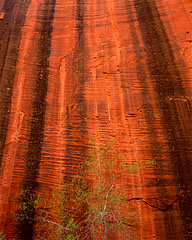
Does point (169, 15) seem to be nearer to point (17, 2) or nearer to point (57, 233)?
point (17, 2)

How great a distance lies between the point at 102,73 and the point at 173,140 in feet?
4.90

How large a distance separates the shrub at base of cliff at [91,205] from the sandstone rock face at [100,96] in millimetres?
108

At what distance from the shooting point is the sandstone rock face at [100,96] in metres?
2.37

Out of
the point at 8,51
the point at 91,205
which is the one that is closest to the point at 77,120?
the point at 91,205

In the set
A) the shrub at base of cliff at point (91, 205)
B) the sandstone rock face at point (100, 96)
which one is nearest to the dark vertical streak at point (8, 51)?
the sandstone rock face at point (100, 96)

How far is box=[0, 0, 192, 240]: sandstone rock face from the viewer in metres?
2.37

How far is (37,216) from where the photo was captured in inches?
91.7

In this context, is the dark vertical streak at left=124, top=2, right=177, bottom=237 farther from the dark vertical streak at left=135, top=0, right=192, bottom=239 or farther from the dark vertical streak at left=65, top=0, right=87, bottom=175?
the dark vertical streak at left=65, top=0, right=87, bottom=175

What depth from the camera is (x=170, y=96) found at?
277cm

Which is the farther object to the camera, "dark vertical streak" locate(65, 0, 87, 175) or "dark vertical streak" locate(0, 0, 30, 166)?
"dark vertical streak" locate(0, 0, 30, 166)

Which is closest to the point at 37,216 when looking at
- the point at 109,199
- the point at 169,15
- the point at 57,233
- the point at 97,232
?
the point at 57,233

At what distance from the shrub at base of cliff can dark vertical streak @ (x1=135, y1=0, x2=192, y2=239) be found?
0.43m

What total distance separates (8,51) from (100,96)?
1801 millimetres

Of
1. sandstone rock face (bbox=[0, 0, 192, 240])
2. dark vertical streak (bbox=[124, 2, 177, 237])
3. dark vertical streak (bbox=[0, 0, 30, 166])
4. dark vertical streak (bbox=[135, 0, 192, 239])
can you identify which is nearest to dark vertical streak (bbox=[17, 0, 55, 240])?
sandstone rock face (bbox=[0, 0, 192, 240])
